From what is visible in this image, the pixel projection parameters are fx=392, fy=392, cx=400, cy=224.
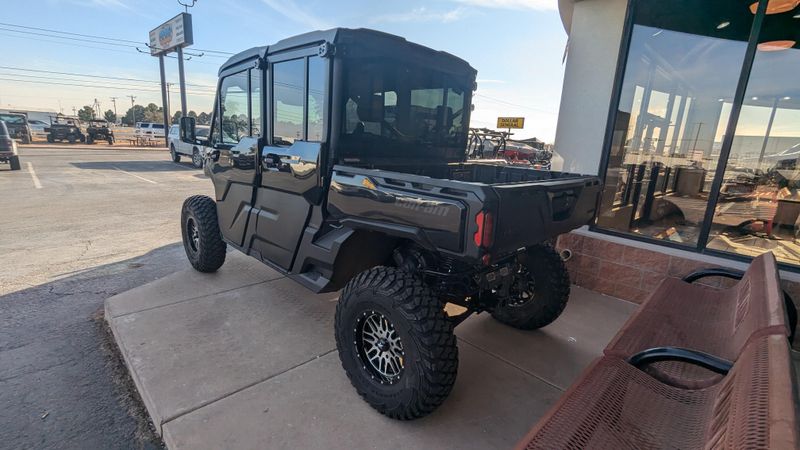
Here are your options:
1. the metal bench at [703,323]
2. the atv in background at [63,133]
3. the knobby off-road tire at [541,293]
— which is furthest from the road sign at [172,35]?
the metal bench at [703,323]

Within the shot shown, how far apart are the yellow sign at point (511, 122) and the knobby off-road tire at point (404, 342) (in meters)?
13.2

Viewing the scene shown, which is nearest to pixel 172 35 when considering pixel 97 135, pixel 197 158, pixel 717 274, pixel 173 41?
pixel 173 41

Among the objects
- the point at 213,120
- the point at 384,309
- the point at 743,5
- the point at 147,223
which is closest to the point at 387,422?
the point at 384,309

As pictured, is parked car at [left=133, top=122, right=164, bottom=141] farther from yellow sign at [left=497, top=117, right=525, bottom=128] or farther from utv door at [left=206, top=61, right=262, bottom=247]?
utv door at [left=206, top=61, right=262, bottom=247]

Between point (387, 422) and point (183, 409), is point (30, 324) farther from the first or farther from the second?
point (387, 422)

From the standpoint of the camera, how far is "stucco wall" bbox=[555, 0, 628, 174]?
13.9ft

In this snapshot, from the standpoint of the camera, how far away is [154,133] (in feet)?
108

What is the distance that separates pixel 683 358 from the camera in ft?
5.36

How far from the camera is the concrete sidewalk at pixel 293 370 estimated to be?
2.23 meters

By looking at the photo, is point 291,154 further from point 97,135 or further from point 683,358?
point 97,135

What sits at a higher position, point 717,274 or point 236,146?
point 236,146

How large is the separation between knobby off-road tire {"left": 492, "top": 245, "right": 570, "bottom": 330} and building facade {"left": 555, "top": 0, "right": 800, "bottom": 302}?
4.84 ft

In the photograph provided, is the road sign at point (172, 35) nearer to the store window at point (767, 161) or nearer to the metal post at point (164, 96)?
the metal post at point (164, 96)

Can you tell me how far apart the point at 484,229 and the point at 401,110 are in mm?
1717
